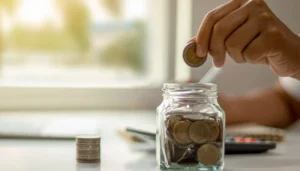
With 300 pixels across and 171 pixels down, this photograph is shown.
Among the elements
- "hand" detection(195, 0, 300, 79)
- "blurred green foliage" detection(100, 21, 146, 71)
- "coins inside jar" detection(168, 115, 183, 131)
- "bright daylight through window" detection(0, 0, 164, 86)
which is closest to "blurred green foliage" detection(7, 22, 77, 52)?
"bright daylight through window" detection(0, 0, 164, 86)

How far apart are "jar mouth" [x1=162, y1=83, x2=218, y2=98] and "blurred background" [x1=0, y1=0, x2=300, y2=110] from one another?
1029 millimetres

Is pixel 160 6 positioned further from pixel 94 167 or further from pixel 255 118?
pixel 94 167

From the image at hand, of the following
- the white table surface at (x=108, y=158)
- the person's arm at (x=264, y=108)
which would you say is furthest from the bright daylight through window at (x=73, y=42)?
the white table surface at (x=108, y=158)

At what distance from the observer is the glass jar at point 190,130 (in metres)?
0.78

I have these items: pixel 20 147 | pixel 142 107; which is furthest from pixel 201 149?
pixel 142 107

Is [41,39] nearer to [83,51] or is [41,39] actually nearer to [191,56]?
[83,51]

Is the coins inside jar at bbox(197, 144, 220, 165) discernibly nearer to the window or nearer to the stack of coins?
the stack of coins

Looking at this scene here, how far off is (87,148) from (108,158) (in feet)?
0.21

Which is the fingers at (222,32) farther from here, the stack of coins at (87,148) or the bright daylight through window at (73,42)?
the bright daylight through window at (73,42)

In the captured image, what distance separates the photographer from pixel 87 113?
1.77 metres

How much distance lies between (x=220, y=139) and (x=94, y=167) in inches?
7.1

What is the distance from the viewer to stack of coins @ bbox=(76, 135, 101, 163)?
0.86m

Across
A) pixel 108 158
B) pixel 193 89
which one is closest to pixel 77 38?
pixel 108 158

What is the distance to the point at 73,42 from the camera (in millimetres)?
1992
